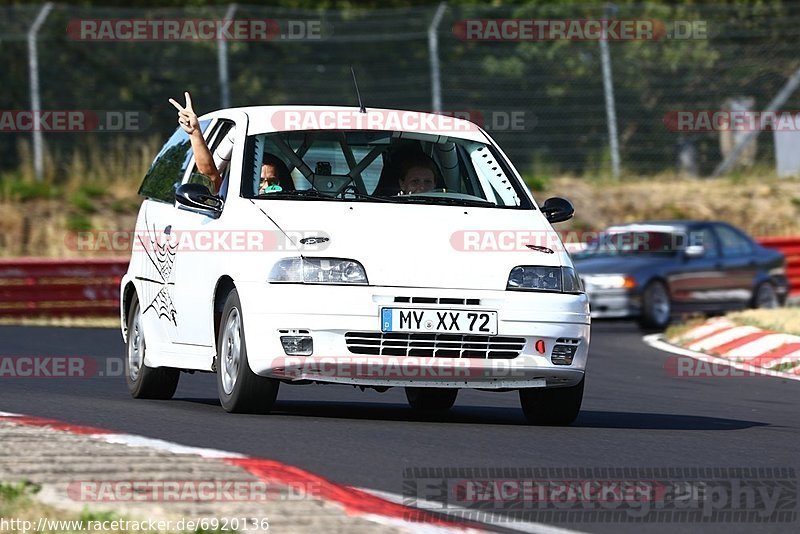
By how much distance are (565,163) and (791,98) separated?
15.8ft

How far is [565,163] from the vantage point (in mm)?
28844

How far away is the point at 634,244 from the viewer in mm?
22812

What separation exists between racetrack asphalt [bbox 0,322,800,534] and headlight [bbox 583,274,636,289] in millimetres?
7616

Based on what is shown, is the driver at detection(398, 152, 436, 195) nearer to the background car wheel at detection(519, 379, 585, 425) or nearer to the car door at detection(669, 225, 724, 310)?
the background car wheel at detection(519, 379, 585, 425)

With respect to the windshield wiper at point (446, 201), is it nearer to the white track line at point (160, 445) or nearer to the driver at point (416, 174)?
the driver at point (416, 174)

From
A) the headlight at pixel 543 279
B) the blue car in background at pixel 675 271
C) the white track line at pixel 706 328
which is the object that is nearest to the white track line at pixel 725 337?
the white track line at pixel 706 328

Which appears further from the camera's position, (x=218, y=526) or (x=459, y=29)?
(x=459, y=29)

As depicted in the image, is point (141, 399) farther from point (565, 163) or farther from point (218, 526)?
point (565, 163)

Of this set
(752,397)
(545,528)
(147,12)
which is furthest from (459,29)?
(545,528)

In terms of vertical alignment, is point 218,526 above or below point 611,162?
below

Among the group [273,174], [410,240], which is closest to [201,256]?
[273,174]

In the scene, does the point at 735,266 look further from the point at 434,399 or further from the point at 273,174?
the point at 273,174

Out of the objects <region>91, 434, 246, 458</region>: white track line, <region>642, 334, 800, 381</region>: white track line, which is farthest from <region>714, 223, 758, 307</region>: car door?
<region>91, 434, 246, 458</region>: white track line

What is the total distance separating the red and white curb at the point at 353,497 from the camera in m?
5.88
